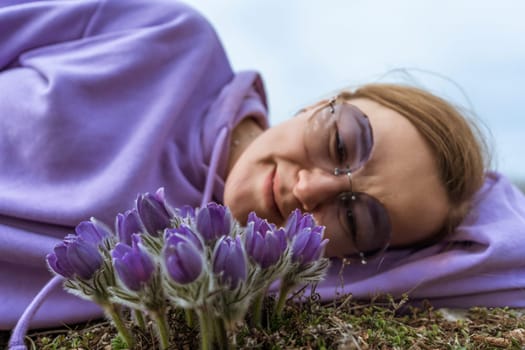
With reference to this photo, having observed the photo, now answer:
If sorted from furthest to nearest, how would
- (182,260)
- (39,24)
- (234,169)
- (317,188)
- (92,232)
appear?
(39,24)
(234,169)
(317,188)
(92,232)
(182,260)

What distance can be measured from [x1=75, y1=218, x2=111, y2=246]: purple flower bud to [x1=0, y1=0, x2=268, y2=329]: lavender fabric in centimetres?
52

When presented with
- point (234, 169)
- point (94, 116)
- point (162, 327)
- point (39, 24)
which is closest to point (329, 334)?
point (162, 327)

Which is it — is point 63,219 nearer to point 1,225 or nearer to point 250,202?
point 1,225

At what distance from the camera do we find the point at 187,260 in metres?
0.37

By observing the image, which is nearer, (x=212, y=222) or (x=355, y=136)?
(x=212, y=222)

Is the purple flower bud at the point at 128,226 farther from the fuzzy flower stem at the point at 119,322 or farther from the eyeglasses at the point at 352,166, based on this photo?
the eyeglasses at the point at 352,166

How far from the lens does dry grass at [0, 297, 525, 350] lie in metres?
0.49

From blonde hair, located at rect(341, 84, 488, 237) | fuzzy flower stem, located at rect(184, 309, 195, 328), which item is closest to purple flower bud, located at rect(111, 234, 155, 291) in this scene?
fuzzy flower stem, located at rect(184, 309, 195, 328)

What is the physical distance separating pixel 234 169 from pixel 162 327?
0.79 meters

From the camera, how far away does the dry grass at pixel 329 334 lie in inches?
19.3

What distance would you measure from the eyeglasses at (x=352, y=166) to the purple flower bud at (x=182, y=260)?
758mm

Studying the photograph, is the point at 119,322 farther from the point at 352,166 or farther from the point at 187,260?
the point at 352,166

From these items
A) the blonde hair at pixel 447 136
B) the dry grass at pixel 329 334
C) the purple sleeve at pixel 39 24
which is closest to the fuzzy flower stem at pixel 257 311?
the dry grass at pixel 329 334

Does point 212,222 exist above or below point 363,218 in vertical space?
above
